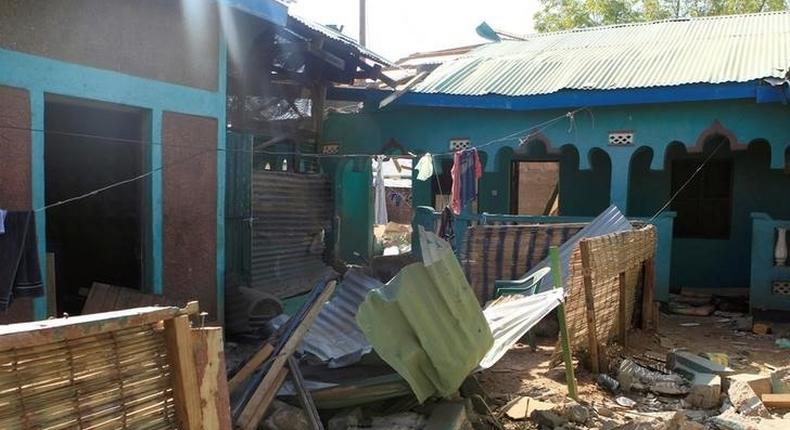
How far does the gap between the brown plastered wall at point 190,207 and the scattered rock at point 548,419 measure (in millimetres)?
3796

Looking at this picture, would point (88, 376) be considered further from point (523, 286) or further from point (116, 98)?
point (523, 286)

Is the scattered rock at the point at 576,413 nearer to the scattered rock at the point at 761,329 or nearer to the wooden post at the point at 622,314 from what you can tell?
the wooden post at the point at 622,314

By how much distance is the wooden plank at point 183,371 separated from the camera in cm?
248

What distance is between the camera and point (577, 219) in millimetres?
10086

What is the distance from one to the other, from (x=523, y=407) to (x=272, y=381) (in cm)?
203

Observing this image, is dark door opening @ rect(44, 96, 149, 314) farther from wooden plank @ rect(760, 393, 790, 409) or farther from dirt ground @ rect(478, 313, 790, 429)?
wooden plank @ rect(760, 393, 790, 409)

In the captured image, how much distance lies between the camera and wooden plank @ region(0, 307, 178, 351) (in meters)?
1.96

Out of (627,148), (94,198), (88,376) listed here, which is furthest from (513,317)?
(627,148)

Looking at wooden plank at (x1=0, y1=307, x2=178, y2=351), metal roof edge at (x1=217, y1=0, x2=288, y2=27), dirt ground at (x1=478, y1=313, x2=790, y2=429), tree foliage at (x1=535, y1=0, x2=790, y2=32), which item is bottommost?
dirt ground at (x1=478, y1=313, x2=790, y2=429)

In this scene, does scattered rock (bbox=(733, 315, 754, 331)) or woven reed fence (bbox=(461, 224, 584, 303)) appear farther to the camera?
scattered rock (bbox=(733, 315, 754, 331))

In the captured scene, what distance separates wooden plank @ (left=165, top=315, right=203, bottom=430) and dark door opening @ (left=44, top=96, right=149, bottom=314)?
4.29 meters

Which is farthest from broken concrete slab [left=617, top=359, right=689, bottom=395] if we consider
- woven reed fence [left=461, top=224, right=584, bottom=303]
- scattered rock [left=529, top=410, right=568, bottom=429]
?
woven reed fence [left=461, top=224, right=584, bottom=303]

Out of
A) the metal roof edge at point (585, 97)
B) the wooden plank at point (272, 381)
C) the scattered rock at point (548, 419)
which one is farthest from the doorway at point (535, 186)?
the wooden plank at point (272, 381)

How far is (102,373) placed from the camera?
226 centimetres
